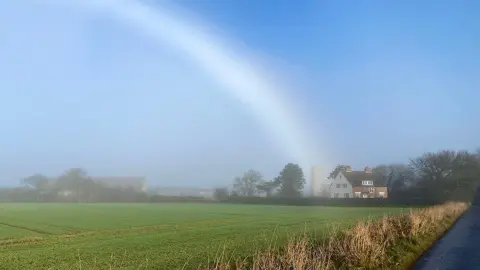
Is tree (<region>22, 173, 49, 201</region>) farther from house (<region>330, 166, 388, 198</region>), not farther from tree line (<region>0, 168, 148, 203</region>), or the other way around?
house (<region>330, 166, 388, 198</region>)

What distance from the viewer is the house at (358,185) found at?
115125 millimetres

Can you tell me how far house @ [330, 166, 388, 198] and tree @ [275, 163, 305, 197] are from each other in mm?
9041

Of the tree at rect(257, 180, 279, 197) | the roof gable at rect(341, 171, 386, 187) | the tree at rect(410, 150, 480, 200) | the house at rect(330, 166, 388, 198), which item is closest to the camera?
the tree at rect(410, 150, 480, 200)

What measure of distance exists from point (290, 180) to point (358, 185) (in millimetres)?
17537

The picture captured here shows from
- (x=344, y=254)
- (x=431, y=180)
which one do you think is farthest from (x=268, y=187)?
(x=344, y=254)

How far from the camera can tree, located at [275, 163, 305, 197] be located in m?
121

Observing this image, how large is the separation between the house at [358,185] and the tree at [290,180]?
9.04 metres

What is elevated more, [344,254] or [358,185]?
[358,185]

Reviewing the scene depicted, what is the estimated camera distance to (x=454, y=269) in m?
14.2

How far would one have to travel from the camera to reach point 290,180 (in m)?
123

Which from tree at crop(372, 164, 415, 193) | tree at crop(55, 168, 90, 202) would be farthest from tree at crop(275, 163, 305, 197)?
tree at crop(55, 168, 90, 202)

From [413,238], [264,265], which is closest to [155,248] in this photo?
[413,238]

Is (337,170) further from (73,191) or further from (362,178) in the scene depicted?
(73,191)

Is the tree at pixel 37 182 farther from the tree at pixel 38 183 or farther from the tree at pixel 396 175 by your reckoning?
the tree at pixel 396 175
